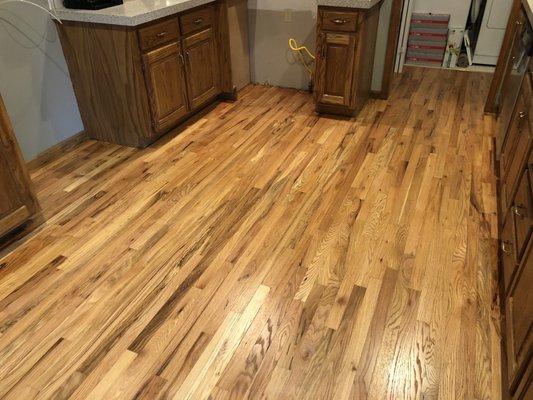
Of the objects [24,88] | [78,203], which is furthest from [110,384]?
[24,88]

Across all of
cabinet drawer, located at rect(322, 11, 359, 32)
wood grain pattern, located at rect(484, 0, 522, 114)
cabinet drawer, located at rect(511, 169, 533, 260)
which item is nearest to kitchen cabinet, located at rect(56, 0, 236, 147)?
cabinet drawer, located at rect(322, 11, 359, 32)

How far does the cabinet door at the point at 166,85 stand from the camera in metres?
2.86

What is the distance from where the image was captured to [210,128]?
11.1ft

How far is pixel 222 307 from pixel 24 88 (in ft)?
6.57

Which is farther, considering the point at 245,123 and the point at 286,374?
the point at 245,123

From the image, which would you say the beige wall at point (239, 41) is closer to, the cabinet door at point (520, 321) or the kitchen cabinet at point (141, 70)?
the kitchen cabinet at point (141, 70)

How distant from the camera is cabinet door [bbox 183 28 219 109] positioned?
10.5 feet

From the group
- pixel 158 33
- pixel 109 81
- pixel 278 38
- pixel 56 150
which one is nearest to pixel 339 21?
pixel 278 38

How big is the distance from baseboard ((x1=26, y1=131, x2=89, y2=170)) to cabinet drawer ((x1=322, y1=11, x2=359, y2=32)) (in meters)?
2.00

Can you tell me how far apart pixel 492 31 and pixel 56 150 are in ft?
14.5

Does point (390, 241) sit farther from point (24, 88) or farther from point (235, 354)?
point (24, 88)

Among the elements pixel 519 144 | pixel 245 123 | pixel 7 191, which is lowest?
pixel 245 123

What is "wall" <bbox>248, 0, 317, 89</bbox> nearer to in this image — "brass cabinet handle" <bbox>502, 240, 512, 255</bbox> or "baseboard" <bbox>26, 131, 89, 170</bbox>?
"baseboard" <bbox>26, 131, 89, 170</bbox>

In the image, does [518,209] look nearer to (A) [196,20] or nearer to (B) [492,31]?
(A) [196,20]
